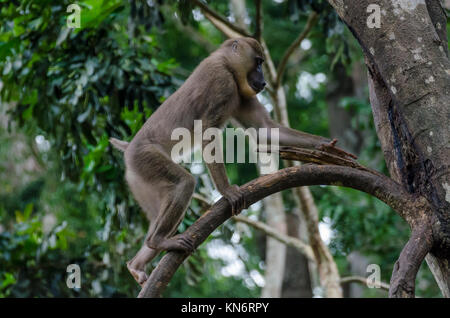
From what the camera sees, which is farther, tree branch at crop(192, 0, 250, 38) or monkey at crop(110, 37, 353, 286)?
tree branch at crop(192, 0, 250, 38)

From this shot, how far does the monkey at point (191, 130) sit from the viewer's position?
4527 mm

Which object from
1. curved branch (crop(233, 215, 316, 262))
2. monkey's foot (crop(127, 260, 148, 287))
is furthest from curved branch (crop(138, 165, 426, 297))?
curved branch (crop(233, 215, 316, 262))

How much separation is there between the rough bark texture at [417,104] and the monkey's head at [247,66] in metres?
1.55

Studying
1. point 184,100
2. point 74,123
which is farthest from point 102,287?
point 184,100

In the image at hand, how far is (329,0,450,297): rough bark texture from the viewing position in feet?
11.7

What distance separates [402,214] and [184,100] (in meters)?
2.35

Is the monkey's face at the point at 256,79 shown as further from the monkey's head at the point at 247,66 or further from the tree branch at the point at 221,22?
the tree branch at the point at 221,22

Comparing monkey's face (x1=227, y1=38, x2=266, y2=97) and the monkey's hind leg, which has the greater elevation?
monkey's face (x1=227, y1=38, x2=266, y2=97)

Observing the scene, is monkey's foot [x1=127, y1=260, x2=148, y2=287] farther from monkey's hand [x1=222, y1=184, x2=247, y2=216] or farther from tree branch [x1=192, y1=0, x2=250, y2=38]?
tree branch [x1=192, y1=0, x2=250, y2=38]

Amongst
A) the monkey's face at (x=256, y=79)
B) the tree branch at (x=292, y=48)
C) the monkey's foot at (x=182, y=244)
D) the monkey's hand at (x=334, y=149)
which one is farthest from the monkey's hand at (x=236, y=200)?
the tree branch at (x=292, y=48)

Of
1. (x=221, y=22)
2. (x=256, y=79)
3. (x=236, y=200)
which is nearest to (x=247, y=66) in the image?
(x=256, y=79)

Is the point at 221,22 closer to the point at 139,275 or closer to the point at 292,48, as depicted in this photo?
the point at 292,48

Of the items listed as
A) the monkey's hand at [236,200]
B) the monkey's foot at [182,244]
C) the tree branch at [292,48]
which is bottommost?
the monkey's foot at [182,244]

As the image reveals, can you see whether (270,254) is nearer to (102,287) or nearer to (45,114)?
(102,287)
